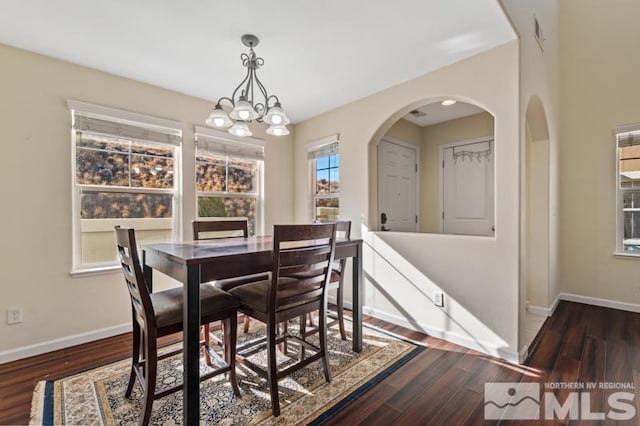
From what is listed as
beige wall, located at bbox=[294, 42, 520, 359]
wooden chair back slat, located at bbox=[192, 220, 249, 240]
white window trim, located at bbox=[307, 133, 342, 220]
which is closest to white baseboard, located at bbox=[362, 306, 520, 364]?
beige wall, located at bbox=[294, 42, 520, 359]

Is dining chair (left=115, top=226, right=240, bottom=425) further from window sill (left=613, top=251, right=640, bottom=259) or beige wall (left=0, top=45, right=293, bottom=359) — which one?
window sill (left=613, top=251, right=640, bottom=259)

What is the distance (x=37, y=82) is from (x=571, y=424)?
441cm

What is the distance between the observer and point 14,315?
90.8 inches

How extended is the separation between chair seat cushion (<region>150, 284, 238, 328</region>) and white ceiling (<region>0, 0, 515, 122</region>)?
1851 mm

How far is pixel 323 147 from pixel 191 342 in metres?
2.92

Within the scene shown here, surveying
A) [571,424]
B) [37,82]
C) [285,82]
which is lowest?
[571,424]

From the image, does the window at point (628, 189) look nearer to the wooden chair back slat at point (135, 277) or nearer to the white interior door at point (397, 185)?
the white interior door at point (397, 185)

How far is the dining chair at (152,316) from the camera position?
149 cm

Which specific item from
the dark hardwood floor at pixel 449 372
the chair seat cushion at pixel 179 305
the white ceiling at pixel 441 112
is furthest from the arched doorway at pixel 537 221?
the chair seat cushion at pixel 179 305

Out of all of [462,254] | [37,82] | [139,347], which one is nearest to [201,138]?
[37,82]

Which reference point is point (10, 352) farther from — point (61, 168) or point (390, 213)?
point (390, 213)

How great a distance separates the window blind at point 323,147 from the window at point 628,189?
3.36 metres

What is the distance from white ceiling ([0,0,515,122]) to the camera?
6.24 ft

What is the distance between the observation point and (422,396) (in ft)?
6.08
